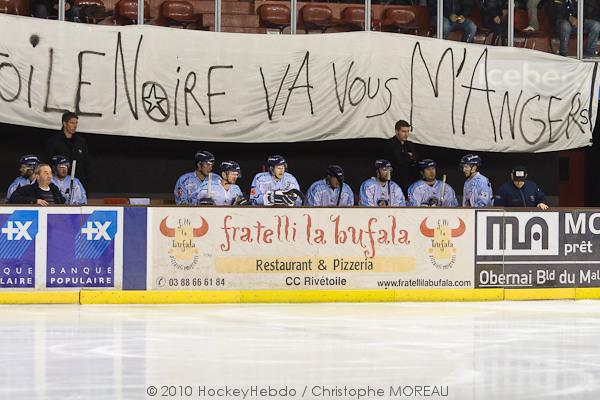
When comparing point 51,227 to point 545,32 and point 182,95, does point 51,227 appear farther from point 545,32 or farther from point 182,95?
point 545,32

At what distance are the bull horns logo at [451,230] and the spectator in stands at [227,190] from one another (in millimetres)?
2110

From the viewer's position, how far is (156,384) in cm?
764

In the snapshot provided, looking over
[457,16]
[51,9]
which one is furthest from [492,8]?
[51,9]

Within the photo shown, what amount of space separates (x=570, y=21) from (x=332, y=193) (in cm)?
497

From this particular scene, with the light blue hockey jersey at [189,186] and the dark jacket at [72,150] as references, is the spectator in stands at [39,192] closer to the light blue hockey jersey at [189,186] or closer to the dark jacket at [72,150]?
the dark jacket at [72,150]

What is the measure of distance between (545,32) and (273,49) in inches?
166

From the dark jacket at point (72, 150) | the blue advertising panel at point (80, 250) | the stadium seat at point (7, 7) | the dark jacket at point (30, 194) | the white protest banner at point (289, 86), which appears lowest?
the blue advertising panel at point (80, 250)

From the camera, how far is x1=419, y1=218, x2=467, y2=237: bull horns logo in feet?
47.9

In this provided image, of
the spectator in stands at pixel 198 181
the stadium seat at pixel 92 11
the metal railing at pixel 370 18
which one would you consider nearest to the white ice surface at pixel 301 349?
the spectator in stands at pixel 198 181

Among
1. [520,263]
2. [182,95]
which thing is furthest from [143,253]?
[520,263]

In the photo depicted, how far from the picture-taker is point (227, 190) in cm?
1502

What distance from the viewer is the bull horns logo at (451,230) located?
47.9 ft

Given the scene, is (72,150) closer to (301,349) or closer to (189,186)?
(189,186)

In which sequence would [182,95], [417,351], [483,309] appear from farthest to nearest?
[182,95] < [483,309] < [417,351]
